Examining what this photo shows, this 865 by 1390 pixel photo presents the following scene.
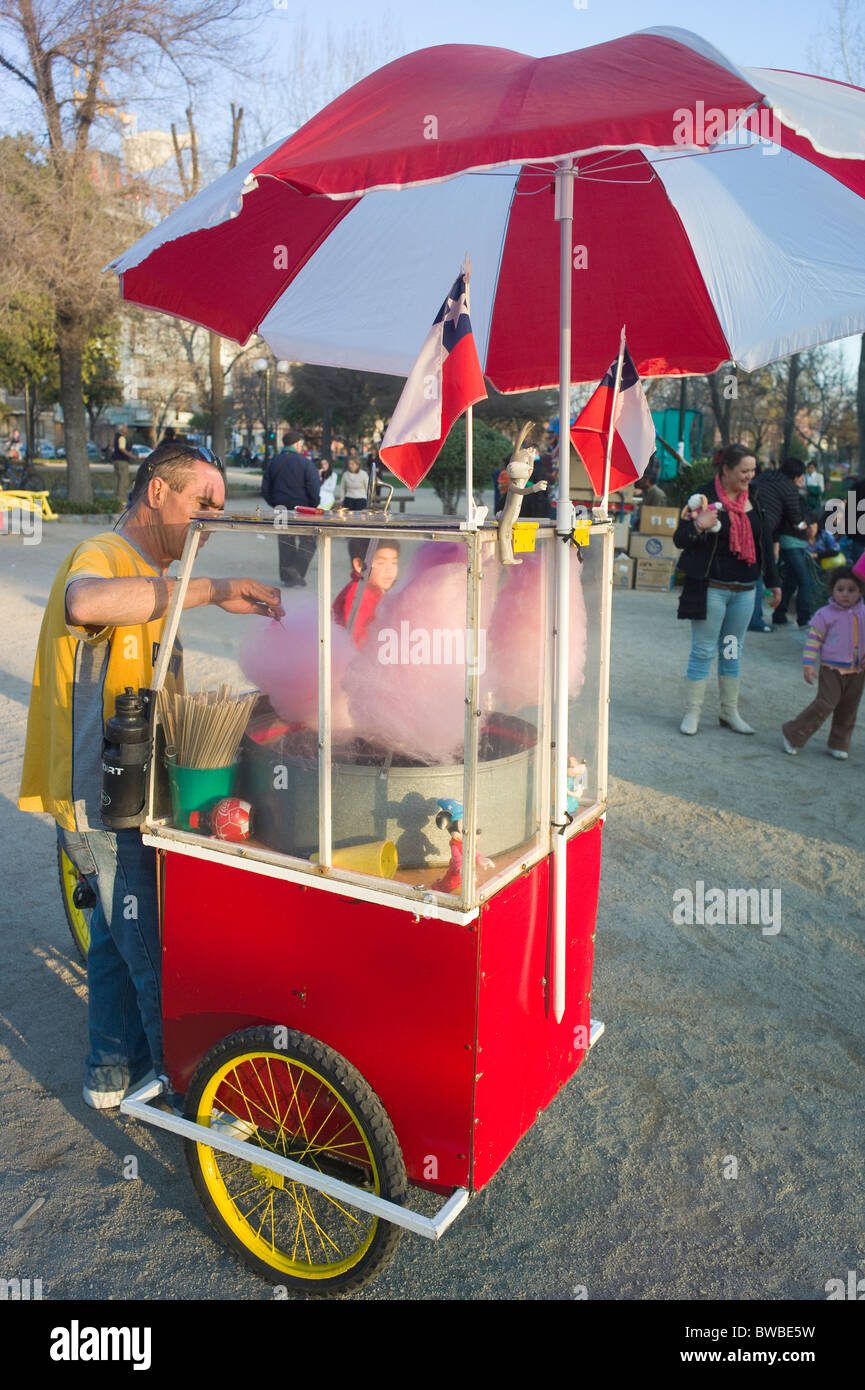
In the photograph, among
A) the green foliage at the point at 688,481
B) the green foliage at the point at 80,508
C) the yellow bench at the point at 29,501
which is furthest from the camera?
the green foliage at the point at 80,508

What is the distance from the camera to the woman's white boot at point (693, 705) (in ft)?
22.6

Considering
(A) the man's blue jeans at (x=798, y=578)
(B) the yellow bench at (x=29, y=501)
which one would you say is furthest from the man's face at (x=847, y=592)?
(B) the yellow bench at (x=29, y=501)

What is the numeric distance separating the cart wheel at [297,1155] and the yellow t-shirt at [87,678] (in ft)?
2.48

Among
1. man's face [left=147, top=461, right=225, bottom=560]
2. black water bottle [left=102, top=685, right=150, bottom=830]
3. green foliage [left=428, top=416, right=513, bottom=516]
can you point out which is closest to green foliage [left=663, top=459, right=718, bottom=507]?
green foliage [left=428, top=416, right=513, bottom=516]

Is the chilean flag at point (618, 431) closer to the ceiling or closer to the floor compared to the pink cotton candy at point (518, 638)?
closer to the ceiling

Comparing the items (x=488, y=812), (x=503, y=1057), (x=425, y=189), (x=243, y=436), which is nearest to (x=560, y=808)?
(x=488, y=812)

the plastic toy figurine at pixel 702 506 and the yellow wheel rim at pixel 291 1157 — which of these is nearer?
the yellow wheel rim at pixel 291 1157

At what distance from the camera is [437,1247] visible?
8.08 ft

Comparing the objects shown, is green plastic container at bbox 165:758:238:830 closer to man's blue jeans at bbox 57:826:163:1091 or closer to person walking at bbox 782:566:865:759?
man's blue jeans at bbox 57:826:163:1091

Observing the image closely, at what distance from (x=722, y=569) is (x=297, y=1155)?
16.8ft

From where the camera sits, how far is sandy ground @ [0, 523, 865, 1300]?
2381mm

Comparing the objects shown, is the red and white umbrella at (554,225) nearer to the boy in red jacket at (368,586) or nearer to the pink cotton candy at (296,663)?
the boy in red jacket at (368,586)

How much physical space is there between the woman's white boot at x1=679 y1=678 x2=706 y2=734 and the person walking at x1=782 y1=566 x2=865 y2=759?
2.05 ft
